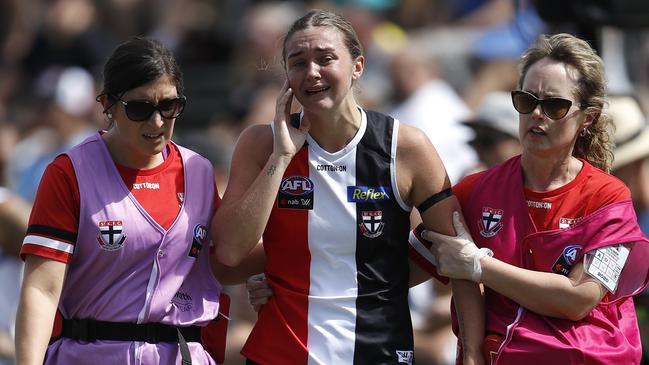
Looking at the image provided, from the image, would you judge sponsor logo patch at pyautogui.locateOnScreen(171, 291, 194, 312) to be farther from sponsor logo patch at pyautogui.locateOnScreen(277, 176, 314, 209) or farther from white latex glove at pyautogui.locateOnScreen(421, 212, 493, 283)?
white latex glove at pyautogui.locateOnScreen(421, 212, 493, 283)

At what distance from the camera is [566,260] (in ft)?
16.1

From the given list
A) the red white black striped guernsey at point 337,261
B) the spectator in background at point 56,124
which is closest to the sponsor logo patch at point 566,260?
the red white black striped guernsey at point 337,261

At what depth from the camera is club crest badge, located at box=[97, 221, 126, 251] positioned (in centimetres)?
497

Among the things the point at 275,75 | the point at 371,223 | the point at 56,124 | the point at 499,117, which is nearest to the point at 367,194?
the point at 371,223

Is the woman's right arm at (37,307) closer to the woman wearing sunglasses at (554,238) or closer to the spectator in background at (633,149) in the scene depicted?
the woman wearing sunglasses at (554,238)

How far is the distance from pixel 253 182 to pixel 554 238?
47.0 inches

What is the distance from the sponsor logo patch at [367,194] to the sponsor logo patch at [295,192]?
0.16m

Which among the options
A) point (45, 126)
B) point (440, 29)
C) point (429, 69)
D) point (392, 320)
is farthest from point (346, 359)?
point (45, 126)

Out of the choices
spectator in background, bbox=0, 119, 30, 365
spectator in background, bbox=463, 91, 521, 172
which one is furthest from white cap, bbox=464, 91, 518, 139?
spectator in background, bbox=0, 119, 30, 365

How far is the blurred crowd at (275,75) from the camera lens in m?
7.43

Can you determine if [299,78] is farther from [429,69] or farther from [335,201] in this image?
[429,69]

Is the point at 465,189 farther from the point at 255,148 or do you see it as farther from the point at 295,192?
the point at 255,148

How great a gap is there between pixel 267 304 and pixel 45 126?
7.22 m

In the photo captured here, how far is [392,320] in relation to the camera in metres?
5.16
